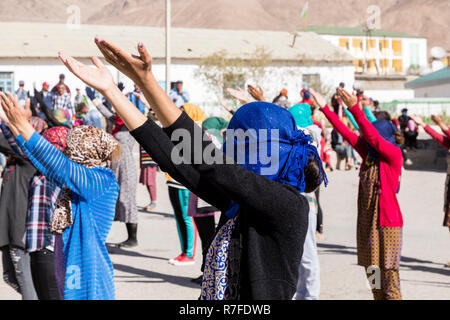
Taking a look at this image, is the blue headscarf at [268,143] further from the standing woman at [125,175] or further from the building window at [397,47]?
the building window at [397,47]

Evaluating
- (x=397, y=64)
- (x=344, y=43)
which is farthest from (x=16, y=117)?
(x=397, y=64)

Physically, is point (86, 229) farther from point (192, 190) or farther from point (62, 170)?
point (192, 190)

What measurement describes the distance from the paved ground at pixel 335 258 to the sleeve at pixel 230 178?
468 centimetres

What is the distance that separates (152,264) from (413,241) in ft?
12.0

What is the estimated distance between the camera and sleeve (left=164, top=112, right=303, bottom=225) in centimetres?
233

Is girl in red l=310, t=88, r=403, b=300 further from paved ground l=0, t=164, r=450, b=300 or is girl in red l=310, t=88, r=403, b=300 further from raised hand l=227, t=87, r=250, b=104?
raised hand l=227, t=87, r=250, b=104

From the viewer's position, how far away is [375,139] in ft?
19.0

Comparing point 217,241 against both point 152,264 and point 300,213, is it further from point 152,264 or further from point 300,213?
point 152,264

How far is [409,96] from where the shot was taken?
5838 centimetres

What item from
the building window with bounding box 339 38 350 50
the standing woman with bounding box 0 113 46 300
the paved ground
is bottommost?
the paved ground

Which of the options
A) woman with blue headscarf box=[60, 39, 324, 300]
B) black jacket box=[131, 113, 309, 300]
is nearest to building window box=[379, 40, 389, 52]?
woman with blue headscarf box=[60, 39, 324, 300]

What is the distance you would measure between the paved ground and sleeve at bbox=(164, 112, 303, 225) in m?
4.68

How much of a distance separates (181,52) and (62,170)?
132 feet
